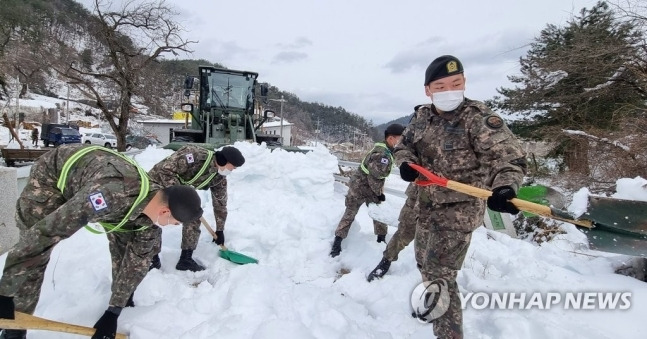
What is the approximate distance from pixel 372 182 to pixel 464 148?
82.2 inches

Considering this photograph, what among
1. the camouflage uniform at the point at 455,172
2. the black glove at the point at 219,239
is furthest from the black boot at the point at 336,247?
the camouflage uniform at the point at 455,172

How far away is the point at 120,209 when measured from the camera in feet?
6.79

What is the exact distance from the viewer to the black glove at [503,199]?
1.89 m

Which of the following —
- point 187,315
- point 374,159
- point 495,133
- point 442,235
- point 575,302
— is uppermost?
point 495,133

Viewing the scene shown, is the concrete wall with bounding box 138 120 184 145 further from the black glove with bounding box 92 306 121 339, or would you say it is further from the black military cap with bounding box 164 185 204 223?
the black military cap with bounding box 164 185 204 223

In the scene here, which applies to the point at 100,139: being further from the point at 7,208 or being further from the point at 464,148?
the point at 464,148

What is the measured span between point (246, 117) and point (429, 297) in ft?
27.4

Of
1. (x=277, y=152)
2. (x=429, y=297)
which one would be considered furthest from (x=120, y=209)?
(x=277, y=152)

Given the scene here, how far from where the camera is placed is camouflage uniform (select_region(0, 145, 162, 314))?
1933 millimetres

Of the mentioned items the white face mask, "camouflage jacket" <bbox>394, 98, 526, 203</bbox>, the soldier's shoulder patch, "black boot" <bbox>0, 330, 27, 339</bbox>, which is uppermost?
the white face mask

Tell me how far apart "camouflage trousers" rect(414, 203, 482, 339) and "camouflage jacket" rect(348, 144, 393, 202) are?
5.94 ft

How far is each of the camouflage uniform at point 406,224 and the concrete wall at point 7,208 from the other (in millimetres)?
4070

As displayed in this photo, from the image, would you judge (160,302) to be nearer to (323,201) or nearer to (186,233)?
(186,233)

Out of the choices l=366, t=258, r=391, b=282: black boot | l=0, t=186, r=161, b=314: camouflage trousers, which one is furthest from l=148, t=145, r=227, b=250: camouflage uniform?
l=366, t=258, r=391, b=282: black boot
